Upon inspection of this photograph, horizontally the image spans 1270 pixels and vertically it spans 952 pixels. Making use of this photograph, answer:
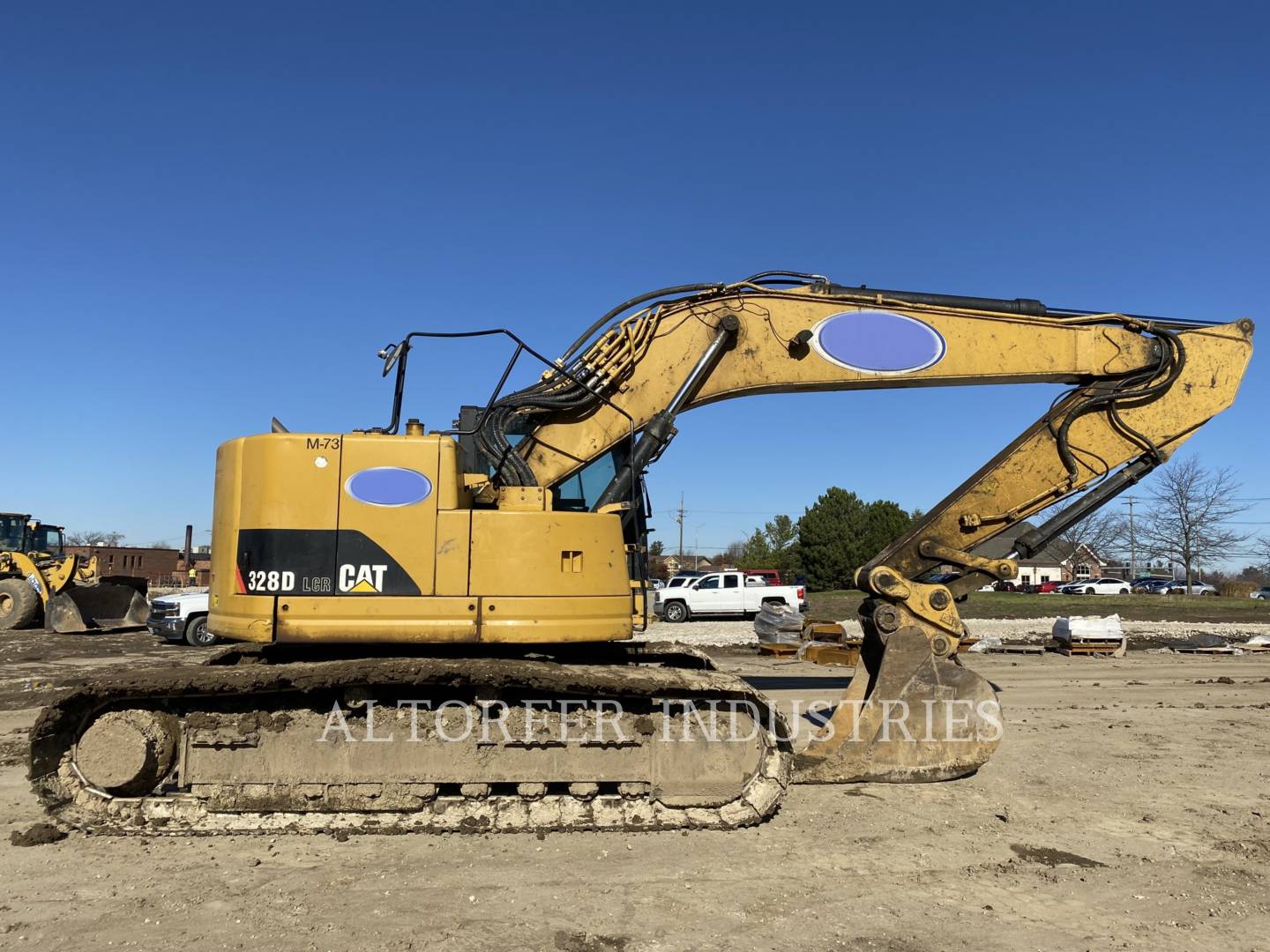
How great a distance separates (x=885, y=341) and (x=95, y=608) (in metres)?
21.5

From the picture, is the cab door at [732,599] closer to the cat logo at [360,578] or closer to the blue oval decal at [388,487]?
the blue oval decal at [388,487]

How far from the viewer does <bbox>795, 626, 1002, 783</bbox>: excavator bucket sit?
7316 mm

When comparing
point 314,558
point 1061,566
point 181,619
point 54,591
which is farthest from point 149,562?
point 1061,566

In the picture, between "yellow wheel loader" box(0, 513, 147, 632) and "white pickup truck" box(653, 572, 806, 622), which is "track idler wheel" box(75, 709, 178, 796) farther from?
"white pickup truck" box(653, 572, 806, 622)

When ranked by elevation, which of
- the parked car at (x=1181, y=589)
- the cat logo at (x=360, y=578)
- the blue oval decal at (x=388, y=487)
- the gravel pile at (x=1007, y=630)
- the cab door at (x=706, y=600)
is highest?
the blue oval decal at (x=388, y=487)

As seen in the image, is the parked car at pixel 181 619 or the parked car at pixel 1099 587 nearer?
the parked car at pixel 181 619

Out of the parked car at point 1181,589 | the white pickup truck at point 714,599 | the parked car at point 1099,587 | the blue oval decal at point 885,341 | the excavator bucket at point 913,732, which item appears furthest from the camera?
the parked car at point 1099,587

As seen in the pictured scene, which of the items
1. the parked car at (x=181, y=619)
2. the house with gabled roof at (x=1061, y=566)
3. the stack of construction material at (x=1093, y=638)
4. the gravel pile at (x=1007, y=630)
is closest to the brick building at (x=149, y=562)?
the parked car at (x=181, y=619)

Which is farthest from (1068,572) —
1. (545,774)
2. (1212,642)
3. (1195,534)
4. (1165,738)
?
(545,774)

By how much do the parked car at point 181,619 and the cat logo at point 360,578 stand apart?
47.6 feet

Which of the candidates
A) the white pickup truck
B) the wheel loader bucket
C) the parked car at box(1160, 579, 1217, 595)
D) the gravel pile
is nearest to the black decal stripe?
the gravel pile

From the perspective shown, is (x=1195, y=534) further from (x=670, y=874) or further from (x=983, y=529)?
(x=670, y=874)

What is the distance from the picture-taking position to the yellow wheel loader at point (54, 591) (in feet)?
70.6

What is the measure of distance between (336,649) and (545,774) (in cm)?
184
